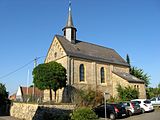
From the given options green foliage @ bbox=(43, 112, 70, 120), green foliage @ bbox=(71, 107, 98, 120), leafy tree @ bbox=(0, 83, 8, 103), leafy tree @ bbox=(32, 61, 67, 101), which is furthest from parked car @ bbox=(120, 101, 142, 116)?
leafy tree @ bbox=(0, 83, 8, 103)

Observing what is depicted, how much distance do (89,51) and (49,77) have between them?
535 inches

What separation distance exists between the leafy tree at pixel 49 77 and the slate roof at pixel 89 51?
222 inches

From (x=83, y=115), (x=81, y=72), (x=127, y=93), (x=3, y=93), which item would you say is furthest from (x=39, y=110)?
(x=127, y=93)

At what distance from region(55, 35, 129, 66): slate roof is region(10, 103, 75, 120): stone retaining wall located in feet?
39.7

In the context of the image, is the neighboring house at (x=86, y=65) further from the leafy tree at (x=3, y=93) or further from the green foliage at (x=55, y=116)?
the green foliage at (x=55, y=116)

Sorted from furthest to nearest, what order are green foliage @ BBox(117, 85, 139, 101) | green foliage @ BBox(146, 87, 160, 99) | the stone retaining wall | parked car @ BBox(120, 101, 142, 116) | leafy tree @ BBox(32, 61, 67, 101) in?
green foliage @ BBox(146, 87, 160, 99)
green foliage @ BBox(117, 85, 139, 101)
leafy tree @ BBox(32, 61, 67, 101)
parked car @ BBox(120, 101, 142, 116)
the stone retaining wall

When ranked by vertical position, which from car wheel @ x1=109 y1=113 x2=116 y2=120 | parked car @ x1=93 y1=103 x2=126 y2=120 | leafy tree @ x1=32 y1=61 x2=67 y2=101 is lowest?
car wheel @ x1=109 y1=113 x2=116 y2=120

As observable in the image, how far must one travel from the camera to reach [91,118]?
698 inches

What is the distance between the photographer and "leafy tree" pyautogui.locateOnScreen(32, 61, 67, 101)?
97.3ft

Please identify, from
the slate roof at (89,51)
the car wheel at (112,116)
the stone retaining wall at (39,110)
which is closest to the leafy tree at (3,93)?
the stone retaining wall at (39,110)

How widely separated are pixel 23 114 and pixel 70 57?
12495mm

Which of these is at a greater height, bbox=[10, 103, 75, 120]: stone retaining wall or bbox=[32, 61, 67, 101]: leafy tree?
bbox=[32, 61, 67, 101]: leafy tree

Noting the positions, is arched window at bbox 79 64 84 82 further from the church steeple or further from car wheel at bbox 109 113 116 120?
car wheel at bbox 109 113 116 120

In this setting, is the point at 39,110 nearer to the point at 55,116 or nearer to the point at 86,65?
the point at 55,116
